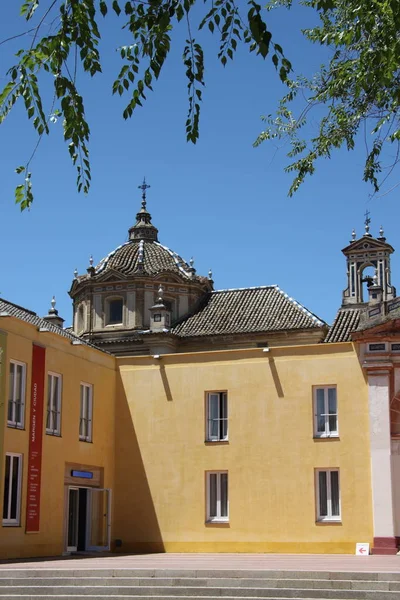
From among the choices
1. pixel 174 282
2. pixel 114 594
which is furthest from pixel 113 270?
pixel 114 594

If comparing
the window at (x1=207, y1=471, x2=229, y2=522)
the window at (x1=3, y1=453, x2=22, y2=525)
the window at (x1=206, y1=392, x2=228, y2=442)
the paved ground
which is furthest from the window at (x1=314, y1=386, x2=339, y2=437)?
the window at (x1=3, y1=453, x2=22, y2=525)

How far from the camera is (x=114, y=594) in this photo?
619 inches

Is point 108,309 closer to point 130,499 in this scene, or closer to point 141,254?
point 141,254

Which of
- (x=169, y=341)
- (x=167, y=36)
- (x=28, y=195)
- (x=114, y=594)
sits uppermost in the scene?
(x=169, y=341)

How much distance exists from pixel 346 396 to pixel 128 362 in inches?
→ 290

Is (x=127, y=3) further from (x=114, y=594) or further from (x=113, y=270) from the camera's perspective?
(x=113, y=270)

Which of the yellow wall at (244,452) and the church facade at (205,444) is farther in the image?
the yellow wall at (244,452)

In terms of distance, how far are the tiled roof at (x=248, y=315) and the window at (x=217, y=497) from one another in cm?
1740

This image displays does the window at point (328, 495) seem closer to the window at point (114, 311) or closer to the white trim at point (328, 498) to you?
the white trim at point (328, 498)

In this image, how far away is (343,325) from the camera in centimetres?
4681

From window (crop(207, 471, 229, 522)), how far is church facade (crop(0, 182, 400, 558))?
3 centimetres

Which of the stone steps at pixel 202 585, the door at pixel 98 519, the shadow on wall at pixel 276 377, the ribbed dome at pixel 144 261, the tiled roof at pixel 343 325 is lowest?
the stone steps at pixel 202 585

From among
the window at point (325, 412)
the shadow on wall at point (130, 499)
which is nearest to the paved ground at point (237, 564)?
the shadow on wall at point (130, 499)

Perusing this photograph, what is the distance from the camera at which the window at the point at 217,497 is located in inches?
1091
